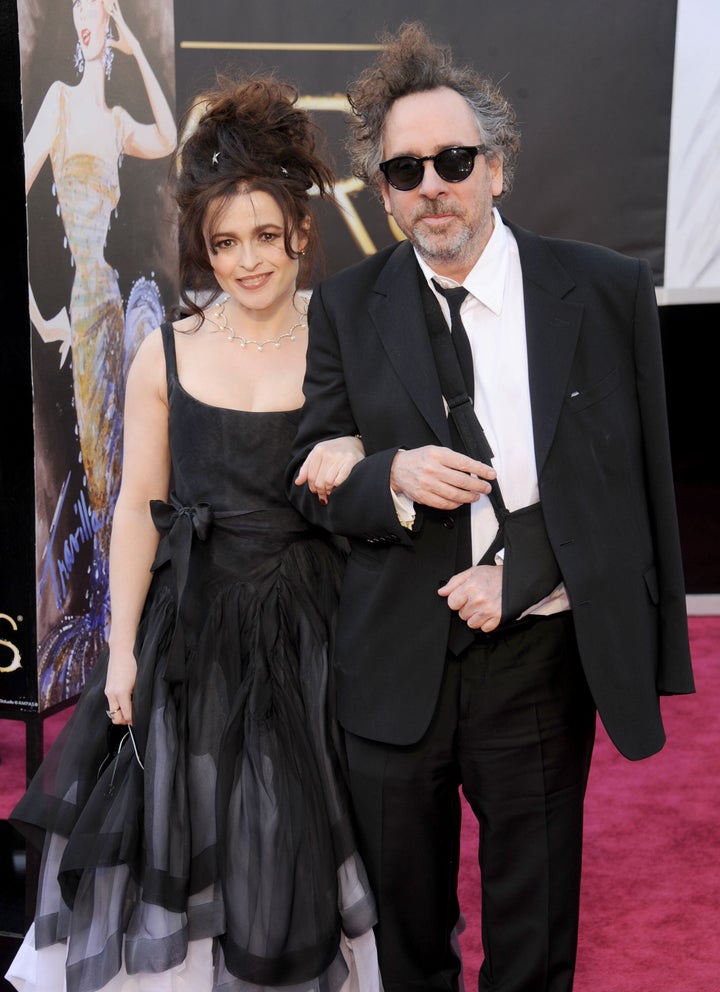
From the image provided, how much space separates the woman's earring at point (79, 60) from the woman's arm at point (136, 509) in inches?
30.8

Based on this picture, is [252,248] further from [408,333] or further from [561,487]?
[561,487]

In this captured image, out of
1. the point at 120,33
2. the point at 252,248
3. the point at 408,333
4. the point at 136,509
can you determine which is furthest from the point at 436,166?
the point at 120,33

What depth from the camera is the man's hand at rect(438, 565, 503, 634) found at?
1740 mm

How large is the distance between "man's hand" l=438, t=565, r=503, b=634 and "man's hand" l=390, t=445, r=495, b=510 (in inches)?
5.1

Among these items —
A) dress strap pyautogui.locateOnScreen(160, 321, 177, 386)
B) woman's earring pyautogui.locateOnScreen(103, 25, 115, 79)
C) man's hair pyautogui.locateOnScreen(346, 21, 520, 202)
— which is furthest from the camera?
woman's earring pyautogui.locateOnScreen(103, 25, 115, 79)

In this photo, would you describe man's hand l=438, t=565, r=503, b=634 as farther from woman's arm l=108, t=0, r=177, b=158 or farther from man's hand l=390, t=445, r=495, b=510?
woman's arm l=108, t=0, r=177, b=158

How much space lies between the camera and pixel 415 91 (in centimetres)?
187

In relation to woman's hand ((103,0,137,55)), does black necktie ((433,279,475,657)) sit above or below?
below

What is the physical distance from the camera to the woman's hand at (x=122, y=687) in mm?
2119

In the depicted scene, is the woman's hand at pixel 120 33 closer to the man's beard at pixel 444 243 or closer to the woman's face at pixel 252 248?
the woman's face at pixel 252 248

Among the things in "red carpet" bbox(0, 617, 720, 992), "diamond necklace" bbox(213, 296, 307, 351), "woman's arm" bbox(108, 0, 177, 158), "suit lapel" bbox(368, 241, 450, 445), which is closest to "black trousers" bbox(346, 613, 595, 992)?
"suit lapel" bbox(368, 241, 450, 445)

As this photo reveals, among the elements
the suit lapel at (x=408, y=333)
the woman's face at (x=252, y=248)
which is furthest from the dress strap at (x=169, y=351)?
the suit lapel at (x=408, y=333)

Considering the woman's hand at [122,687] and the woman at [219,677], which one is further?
the woman's hand at [122,687]

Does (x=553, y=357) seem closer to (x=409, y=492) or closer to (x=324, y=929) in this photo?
(x=409, y=492)
